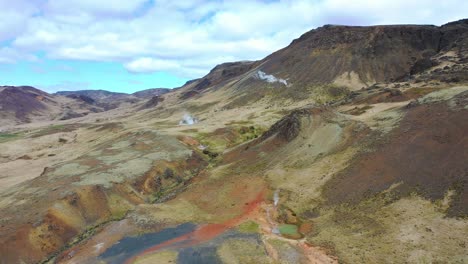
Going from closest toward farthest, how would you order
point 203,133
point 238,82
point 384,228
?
point 384,228 → point 203,133 → point 238,82

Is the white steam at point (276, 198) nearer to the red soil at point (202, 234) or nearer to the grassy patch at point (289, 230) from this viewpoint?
the red soil at point (202, 234)

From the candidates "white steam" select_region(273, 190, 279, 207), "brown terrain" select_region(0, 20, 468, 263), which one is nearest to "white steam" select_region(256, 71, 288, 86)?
"brown terrain" select_region(0, 20, 468, 263)

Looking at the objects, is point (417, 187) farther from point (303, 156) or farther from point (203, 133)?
point (203, 133)

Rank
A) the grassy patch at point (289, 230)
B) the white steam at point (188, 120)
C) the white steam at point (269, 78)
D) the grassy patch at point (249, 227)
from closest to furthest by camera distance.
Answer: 1. the grassy patch at point (289, 230)
2. the grassy patch at point (249, 227)
3. the white steam at point (188, 120)
4. the white steam at point (269, 78)

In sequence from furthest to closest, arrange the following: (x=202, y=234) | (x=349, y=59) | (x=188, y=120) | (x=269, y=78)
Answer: (x=269, y=78) < (x=349, y=59) < (x=188, y=120) < (x=202, y=234)

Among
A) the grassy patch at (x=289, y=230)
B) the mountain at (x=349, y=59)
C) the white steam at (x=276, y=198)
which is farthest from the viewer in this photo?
the mountain at (x=349, y=59)

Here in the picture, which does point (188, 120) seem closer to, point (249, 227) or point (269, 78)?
point (269, 78)

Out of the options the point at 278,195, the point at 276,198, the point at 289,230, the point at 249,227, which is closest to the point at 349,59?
the point at 278,195

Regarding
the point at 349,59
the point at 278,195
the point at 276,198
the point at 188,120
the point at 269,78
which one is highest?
the point at 349,59

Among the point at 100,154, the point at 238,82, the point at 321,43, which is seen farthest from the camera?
the point at 238,82

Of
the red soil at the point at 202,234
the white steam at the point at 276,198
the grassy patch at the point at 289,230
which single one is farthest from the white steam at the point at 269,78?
the grassy patch at the point at 289,230

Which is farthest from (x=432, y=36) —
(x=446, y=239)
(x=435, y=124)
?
(x=446, y=239)
